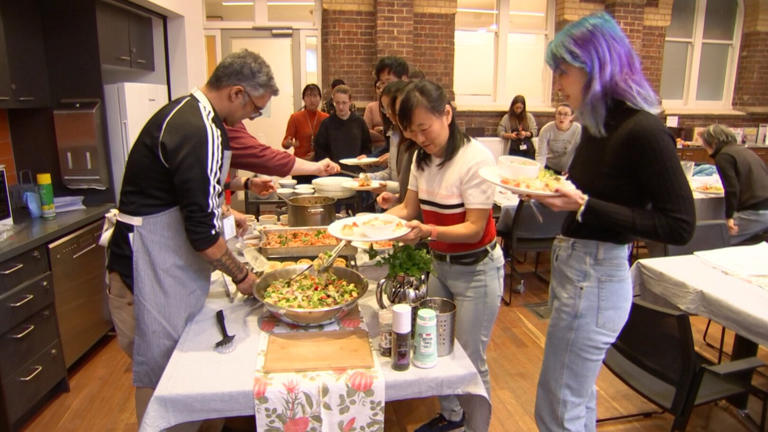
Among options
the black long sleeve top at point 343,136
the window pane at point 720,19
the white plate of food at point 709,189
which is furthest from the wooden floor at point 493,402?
the window pane at point 720,19

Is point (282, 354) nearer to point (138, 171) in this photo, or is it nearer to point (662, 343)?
point (138, 171)

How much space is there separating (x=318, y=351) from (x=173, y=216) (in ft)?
2.15

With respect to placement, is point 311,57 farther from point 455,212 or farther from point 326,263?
point 455,212

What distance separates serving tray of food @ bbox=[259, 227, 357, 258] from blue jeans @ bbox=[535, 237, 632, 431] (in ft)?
3.46

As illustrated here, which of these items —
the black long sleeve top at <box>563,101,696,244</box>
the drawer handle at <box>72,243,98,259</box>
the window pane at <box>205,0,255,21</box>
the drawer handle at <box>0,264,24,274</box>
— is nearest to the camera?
the black long sleeve top at <box>563,101,696,244</box>

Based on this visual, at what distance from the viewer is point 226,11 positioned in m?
6.93

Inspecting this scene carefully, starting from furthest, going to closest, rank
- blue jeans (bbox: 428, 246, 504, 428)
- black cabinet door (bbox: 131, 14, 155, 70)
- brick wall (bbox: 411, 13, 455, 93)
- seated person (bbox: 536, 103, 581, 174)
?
1. brick wall (bbox: 411, 13, 455, 93)
2. seated person (bbox: 536, 103, 581, 174)
3. black cabinet door (bbox: 131, 14, 155, 70)
4. blue jeans (bbox: 428, 246, 504, 428)

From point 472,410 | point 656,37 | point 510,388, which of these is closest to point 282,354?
point 472,410

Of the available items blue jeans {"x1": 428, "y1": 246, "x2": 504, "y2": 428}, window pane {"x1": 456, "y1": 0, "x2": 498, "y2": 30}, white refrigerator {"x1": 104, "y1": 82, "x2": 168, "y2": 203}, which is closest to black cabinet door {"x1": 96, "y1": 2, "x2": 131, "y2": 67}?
white refrigerator {"x1": 104, "y1": 82, "x2": 168, "y2": 203}

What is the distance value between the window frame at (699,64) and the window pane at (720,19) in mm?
62

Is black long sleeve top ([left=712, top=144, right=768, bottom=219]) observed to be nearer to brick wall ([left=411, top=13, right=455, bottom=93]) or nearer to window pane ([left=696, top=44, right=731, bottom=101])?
brick wall ([left=411, top=13, right=455, bottom=93])

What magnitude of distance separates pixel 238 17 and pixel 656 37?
621cm

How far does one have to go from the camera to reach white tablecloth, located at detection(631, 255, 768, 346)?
1.96 m

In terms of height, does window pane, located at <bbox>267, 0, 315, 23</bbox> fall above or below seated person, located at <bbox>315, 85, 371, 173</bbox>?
above
